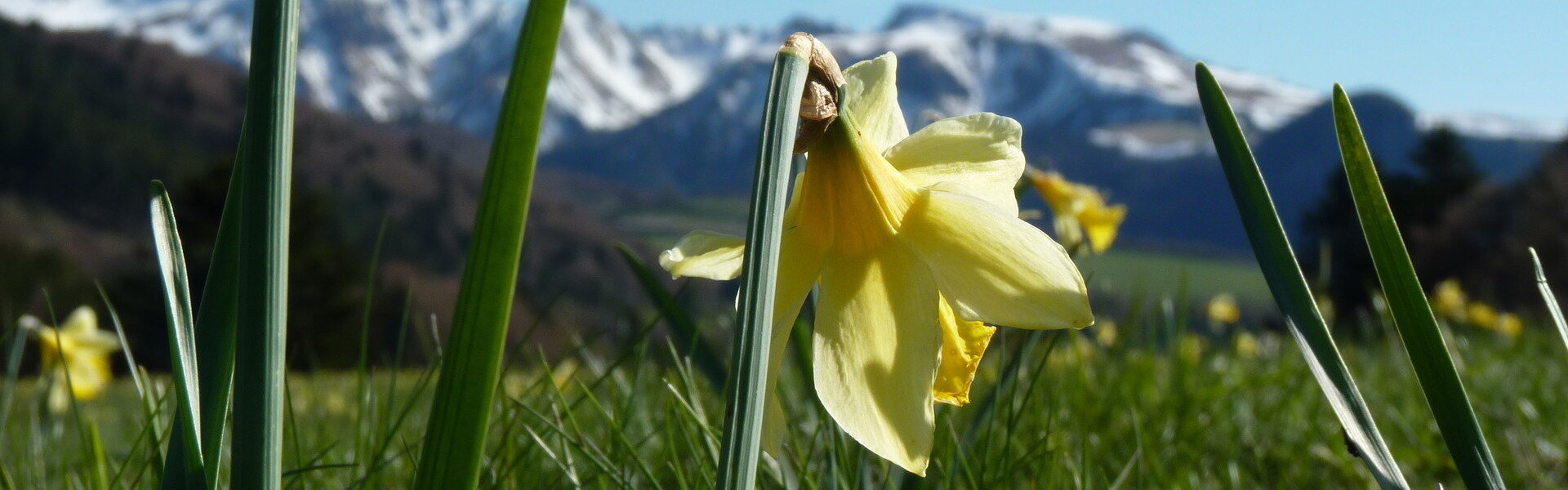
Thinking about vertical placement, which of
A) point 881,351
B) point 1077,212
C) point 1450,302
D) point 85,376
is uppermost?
point 881,351

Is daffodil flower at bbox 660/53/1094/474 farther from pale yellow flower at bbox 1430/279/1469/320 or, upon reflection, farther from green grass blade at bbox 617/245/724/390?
pale yellow flower at bbox 1430/279/1469/320

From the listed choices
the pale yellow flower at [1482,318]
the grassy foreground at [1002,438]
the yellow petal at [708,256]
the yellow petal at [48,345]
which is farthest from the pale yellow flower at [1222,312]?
the yellow petal at [708,256]

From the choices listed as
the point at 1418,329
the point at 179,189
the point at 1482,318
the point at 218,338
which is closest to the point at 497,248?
the point at 218,338

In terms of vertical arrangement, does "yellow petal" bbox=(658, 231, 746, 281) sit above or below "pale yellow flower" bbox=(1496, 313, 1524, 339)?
above

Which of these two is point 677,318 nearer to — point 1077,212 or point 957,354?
point 957,354

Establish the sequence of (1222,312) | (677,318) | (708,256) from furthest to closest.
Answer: (1222,312)
(677,318)
(708,256)

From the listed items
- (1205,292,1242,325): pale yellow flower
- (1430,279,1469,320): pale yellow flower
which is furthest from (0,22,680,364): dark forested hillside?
(1430,279,1469,320): pale yellow flower

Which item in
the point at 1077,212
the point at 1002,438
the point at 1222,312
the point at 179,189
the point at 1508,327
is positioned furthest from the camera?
the point at 179,189
